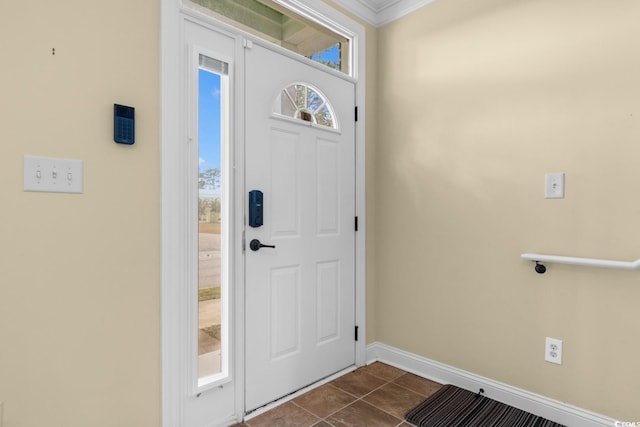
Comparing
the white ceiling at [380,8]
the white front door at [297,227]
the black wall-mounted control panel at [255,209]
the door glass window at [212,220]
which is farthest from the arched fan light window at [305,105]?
the white ceiling at [380,8]

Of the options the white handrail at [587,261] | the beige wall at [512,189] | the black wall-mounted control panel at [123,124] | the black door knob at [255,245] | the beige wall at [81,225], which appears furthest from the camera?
the black door knob at [255,245]

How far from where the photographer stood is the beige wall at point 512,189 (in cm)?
169

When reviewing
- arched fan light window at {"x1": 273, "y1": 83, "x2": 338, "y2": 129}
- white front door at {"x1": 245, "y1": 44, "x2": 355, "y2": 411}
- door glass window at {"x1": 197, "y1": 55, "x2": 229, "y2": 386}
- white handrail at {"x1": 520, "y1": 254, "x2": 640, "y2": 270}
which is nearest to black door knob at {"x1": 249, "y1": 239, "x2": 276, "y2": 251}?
white front door at {"x1": 245, "y1": 44, "x2": 355, "y2": 411}

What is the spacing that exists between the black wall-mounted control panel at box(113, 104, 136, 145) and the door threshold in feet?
4.97

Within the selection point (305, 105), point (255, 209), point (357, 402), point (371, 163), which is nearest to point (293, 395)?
point (357, 402)

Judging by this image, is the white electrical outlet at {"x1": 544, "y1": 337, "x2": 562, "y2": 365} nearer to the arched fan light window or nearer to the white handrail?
the white handrail

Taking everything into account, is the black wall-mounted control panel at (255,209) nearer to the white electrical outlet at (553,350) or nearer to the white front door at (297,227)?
the white front door at (297,227)

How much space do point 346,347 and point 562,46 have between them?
86.4 inches

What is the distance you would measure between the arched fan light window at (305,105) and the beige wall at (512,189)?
534mm

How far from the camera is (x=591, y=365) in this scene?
69.3 inches

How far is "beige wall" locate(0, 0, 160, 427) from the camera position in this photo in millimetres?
1270

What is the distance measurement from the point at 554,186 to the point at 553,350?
87 centimetres

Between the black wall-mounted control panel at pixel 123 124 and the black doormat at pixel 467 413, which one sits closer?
the black wall-mounted control panel at pixel 123 124

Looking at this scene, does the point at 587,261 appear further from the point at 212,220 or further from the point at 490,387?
the point at 212,220
